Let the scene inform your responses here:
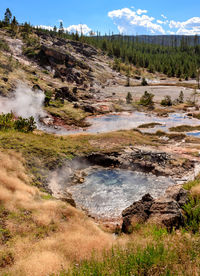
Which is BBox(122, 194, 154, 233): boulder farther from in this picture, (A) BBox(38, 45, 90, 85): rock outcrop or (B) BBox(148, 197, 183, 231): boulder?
(A) BBox(38, 45, 90, 85): rock outcrop

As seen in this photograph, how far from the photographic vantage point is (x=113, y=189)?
642 inches

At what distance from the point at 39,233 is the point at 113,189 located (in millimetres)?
8707

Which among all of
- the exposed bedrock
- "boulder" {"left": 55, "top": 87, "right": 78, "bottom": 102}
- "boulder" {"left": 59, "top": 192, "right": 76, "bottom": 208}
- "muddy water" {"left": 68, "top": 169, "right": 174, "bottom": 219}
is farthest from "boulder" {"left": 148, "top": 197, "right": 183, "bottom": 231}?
"boulder" {"left": 55, "top": 87, "right": 78, "bottom": 102}

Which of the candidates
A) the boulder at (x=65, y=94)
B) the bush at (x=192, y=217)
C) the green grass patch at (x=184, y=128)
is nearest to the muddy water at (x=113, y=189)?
the bush at (x=192, y=217)

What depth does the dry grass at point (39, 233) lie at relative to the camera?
246 inches

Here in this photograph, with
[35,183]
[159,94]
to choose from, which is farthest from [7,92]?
[159,94]

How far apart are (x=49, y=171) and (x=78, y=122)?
24.7 m

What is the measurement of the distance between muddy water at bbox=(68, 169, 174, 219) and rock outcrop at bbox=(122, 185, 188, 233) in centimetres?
335

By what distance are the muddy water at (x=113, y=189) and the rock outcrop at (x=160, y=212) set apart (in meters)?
3.35

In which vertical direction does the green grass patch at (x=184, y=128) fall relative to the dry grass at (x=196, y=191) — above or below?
above

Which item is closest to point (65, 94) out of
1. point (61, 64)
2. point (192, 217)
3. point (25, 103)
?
point (25, 103)

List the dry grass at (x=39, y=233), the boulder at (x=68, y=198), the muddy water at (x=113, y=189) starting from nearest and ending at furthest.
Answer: the dry grass at (x=39, y=233)
the boulder at (x=68, y=198)
the muddy water at (x=113, y=189)

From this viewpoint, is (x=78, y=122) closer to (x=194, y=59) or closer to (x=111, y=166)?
(x=111, y=166)

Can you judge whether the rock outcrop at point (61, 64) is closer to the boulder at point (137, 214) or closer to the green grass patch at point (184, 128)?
the green grass patch at point (184, 128)
